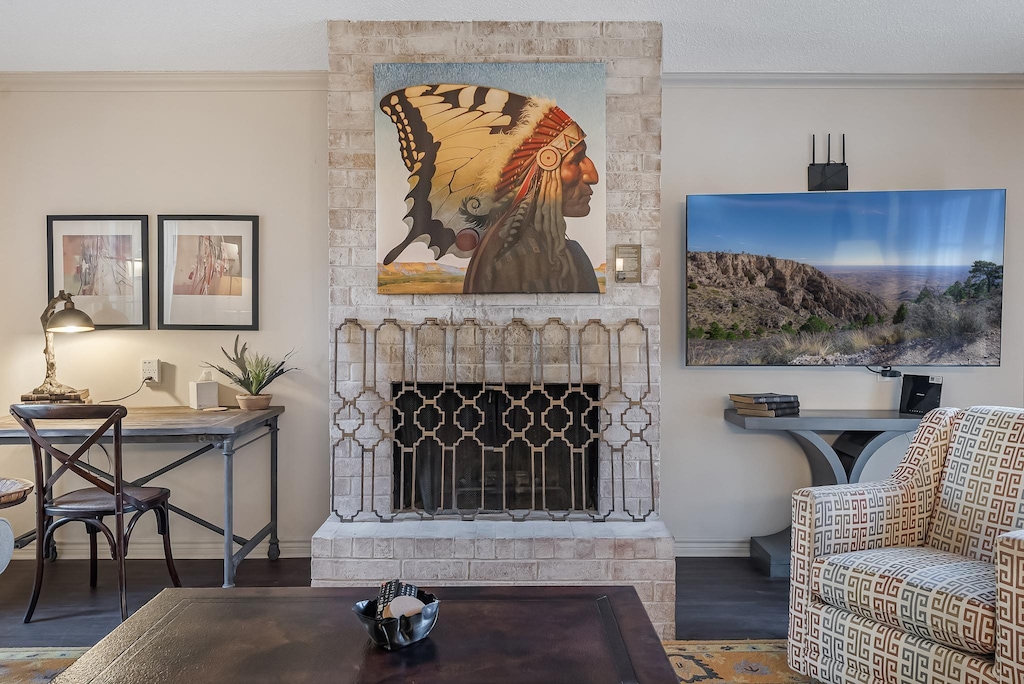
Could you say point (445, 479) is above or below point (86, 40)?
below

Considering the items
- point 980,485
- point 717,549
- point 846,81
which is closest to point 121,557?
point 717,549

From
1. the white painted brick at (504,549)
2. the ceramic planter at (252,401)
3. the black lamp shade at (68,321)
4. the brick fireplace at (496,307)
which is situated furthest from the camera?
the ceramic planter at (252,401)

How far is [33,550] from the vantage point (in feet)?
11.2

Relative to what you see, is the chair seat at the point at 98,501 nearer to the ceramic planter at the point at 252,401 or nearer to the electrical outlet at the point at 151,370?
the ceramic planter at the point at 252,401

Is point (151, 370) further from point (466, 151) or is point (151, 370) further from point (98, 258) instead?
point (466, 151)

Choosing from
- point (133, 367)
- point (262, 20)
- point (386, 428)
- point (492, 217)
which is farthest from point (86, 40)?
point (386, 428)

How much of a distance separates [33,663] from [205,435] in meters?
0.95

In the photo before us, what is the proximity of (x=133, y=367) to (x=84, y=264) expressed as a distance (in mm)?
591

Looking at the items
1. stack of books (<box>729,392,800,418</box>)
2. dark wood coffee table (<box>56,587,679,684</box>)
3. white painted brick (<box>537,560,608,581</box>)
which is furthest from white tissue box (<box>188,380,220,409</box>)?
stack of books (<box>729,392,800,418</box>)

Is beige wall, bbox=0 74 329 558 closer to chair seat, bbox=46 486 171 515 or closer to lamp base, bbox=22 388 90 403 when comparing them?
lamp base, bbox=22 388 90 403

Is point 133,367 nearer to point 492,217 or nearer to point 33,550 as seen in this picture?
point 33,550

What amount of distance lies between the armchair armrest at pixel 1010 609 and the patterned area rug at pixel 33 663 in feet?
9.36

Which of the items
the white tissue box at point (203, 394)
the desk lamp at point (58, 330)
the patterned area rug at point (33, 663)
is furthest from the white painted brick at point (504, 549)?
the desk lamp at point (58, 330)

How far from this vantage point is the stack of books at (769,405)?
10.6 ft
